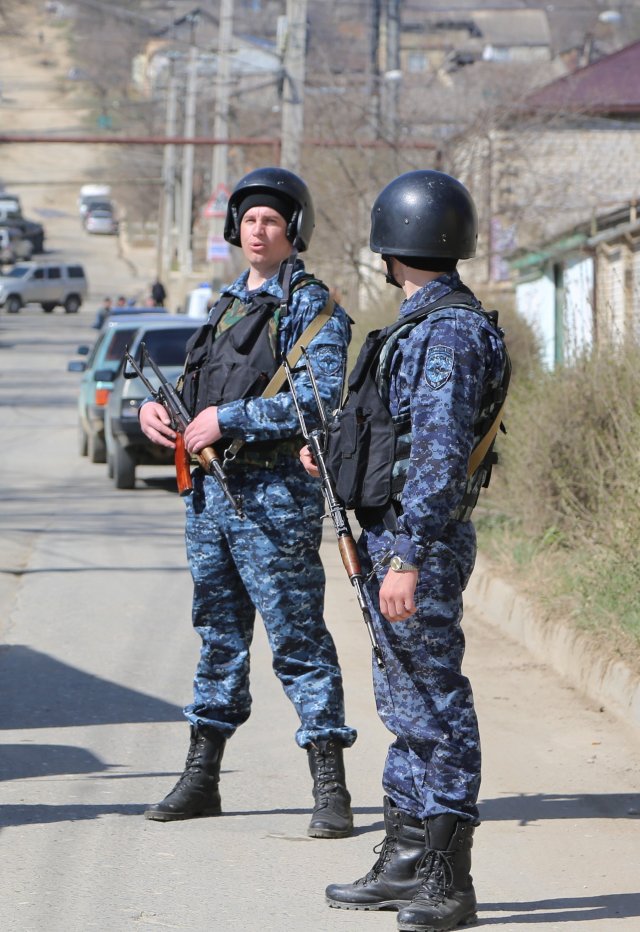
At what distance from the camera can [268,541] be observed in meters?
4.69

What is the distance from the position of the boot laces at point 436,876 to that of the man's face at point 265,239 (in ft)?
6.54

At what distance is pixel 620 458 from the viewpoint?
24.1 ft

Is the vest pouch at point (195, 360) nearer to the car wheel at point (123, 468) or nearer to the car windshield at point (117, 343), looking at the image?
the car wheel at point (123, 468)

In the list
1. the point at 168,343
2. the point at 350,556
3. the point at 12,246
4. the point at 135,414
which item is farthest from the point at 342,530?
the point at 12,246

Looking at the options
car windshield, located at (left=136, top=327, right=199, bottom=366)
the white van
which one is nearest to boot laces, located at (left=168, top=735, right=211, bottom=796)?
car windshield, located at (left=136, top=327, right=199, bottom=366)

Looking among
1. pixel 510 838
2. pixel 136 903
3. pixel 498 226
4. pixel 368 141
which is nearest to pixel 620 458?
pixel 510 838

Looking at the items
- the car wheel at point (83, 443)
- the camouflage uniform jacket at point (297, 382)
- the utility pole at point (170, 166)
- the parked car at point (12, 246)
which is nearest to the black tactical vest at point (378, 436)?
the camouflage uniform jacket at point (297, 382)

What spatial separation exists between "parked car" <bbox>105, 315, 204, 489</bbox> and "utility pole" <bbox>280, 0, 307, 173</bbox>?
7093 millimetres

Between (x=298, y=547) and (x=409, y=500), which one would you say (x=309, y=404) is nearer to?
(x=298, y=547)

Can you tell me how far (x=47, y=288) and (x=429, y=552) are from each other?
54.0m

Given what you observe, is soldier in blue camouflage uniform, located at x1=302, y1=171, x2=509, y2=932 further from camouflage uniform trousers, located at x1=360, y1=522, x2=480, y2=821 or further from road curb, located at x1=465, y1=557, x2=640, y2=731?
road curb, located at x1=465, y1=557, x2=640, y2=731

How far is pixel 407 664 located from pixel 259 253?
5.22ft

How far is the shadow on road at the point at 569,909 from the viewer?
13.3 feet

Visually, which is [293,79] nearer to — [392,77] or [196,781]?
[392,77]
